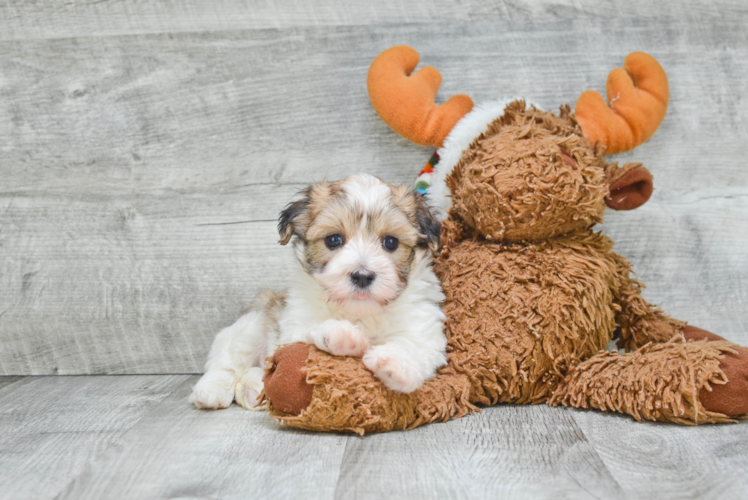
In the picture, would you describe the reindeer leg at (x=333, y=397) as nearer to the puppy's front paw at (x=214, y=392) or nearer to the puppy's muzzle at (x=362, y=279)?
the puppy's muzzle at (x=362, y=279)

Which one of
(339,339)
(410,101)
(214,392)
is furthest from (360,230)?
(214,392)

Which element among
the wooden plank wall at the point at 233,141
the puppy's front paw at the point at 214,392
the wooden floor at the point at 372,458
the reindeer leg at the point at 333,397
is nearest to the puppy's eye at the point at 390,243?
the reindeer leg at the point at 333,397

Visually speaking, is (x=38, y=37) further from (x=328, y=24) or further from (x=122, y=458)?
(x=122, y=458)

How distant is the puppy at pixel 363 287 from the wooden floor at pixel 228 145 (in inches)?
21.1

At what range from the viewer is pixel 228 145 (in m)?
2.47

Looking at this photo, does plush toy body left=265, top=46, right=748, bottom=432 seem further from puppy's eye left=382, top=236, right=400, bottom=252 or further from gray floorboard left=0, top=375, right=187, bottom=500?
gray floorboard left=0, top=375, right=187, bottom=500

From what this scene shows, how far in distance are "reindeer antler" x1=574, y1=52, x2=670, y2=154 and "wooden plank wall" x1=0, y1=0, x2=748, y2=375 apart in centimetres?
21

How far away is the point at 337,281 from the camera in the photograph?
1676 mm

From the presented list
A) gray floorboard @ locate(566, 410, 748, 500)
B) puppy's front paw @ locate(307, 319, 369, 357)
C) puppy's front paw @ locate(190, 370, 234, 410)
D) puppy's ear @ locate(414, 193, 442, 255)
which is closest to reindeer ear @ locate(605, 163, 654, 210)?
puppy's ear @ locate(414, 193, 442, 255)

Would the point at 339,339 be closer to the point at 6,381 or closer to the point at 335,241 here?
the point at 335,241

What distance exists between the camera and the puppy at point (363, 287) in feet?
5.41

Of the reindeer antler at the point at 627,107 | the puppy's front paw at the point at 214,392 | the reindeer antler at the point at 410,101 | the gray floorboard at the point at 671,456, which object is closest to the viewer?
the gray floorboard at the point at 671,456

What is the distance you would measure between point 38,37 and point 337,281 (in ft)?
6.11

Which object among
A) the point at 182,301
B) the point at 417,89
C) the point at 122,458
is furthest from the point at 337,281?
the point at 182,301
